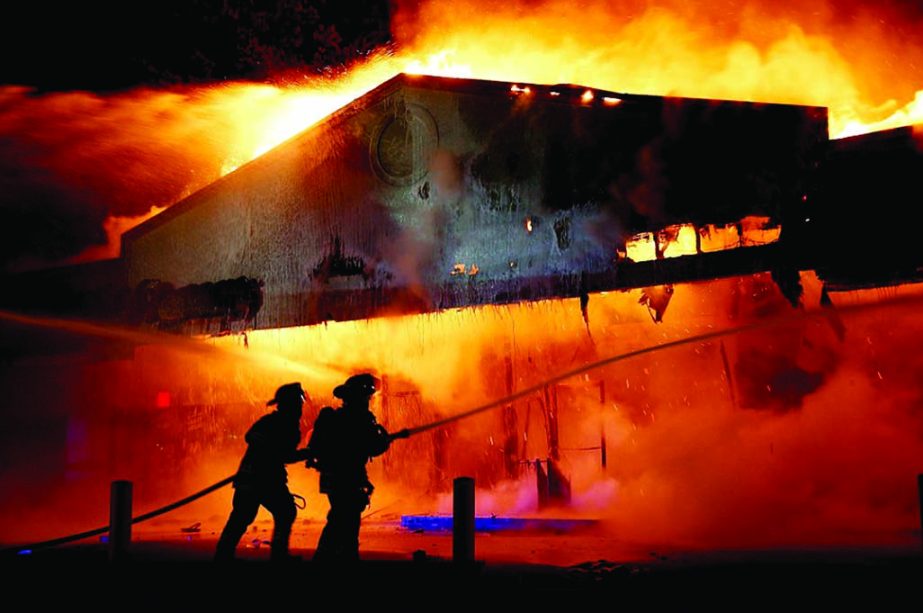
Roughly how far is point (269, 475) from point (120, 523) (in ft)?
8.05

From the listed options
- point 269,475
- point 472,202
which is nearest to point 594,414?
point 472,202

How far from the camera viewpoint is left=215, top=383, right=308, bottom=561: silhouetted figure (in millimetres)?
7055

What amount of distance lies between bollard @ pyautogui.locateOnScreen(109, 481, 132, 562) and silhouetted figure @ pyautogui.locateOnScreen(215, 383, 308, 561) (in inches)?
71.9

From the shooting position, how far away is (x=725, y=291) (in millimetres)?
12789

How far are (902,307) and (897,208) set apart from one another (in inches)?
189

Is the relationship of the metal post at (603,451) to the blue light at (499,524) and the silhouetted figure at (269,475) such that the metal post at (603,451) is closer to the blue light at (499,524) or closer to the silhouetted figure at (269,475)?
the blue light at (499,524)

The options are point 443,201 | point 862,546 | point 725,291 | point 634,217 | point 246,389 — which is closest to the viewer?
point 862,546

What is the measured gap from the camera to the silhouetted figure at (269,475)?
278 inches

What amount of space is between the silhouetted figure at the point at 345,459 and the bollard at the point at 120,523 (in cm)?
282

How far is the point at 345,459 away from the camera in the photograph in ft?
22.5

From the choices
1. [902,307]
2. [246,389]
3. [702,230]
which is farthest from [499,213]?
[246,389]

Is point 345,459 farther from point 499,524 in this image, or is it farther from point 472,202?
point 499,524

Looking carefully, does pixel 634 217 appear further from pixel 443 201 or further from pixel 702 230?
pixel 443 201

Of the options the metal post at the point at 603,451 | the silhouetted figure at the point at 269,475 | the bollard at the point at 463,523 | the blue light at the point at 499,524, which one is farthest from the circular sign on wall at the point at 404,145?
the metal post at the point at 603,451
